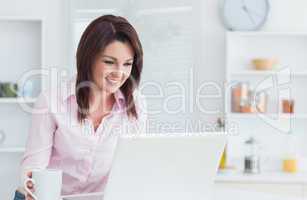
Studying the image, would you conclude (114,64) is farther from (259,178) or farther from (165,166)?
(259,178)

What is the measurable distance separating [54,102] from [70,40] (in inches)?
85.9

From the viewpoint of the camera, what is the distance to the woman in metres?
1.96

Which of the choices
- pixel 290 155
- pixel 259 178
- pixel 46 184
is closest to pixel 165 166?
pixel 46 184

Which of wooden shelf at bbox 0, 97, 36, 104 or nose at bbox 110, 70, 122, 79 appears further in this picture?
wooden shelf at bbox 0, 97, 36, 104

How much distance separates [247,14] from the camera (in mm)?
4152

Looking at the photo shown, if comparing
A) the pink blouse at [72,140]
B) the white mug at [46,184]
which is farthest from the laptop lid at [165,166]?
the pink blouse at [72,140]

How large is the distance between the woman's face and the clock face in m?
2.26

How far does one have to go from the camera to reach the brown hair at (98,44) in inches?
76.9

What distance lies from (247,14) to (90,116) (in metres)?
2.33

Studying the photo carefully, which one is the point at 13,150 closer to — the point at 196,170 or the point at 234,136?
the point at 234,136

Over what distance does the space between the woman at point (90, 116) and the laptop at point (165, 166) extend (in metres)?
0.48

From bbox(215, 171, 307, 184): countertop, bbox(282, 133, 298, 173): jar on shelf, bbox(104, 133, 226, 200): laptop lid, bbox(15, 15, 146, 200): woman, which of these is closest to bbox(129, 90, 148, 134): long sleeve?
bbox(15, 15, 146, 200): woman

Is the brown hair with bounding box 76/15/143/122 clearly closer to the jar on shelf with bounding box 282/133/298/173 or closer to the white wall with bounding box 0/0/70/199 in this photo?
the white wall with bounding box 0/0/70/199

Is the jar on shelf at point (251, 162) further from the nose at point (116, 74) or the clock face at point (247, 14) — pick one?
the nose at point (116, 74)
